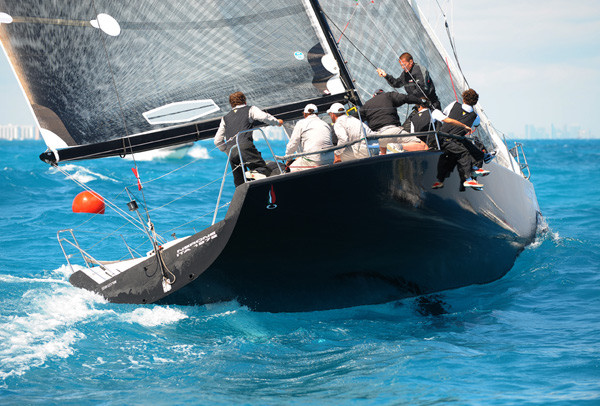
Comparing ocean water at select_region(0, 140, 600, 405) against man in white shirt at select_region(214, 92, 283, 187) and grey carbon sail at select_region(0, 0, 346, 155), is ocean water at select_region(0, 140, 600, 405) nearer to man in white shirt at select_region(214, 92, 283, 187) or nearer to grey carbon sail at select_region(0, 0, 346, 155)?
man in white shirt at select_region(214, 92, 283, 187)

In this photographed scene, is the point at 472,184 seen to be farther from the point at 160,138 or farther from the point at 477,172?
the point at 160,138

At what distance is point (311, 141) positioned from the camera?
243 inches

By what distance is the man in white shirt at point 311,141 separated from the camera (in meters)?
6.08

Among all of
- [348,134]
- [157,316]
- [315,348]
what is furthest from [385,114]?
[157,316]

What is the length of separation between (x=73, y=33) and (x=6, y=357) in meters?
3.64

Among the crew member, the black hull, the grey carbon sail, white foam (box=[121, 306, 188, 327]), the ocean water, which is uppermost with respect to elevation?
the grey carbon sail

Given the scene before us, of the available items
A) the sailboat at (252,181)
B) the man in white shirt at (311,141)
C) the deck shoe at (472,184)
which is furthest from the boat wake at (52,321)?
the deck shoe at (472,184)

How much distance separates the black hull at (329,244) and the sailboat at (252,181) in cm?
1

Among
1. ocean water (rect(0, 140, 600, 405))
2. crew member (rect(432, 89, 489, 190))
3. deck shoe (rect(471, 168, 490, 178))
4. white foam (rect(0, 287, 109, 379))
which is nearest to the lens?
ocean water (rect(0, 140, 600, 405))

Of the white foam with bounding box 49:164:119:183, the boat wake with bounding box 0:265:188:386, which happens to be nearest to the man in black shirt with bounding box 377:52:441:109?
the boat wake with bounding box 0:265:188:386

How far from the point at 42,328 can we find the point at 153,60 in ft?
10.6

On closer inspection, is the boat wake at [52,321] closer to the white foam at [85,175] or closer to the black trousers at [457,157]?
the black trousers at [457,157]

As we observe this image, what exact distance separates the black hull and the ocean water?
252mm

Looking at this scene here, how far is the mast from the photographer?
7520 mm
